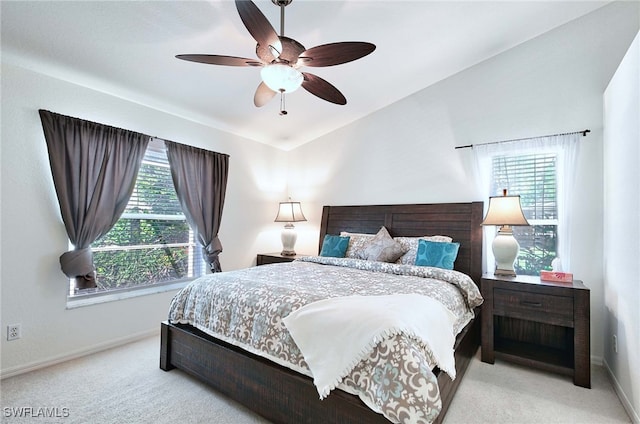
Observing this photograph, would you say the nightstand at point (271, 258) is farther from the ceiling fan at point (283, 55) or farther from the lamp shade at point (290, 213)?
the ceiling fan at point (283, 55)

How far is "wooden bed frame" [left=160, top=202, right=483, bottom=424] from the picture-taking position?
1.55 metres

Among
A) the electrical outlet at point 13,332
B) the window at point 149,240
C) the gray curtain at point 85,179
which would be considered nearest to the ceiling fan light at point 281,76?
the gray curtain at point 85,179

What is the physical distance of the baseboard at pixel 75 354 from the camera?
2327 millimetres

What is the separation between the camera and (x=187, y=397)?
80.7 inches

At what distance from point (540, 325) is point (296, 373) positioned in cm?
247

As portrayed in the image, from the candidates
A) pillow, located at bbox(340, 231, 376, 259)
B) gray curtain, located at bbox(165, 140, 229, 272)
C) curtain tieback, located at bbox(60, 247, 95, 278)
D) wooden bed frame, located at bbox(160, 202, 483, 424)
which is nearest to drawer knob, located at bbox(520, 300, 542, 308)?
wooden bed frame, located at bbox(160, 202, 483, 424)

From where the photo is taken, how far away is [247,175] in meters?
4.32

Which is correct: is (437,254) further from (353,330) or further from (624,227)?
(353,330)

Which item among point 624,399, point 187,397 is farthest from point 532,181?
point 187,397

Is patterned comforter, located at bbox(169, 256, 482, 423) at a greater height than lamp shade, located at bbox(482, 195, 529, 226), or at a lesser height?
lesser

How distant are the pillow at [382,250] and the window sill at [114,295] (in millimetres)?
2219

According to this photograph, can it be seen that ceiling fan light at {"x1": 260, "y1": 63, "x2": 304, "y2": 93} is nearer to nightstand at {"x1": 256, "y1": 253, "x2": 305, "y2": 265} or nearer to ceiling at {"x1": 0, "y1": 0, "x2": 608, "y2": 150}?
ceiling at {"x1": 0, "y1": 0, "x2": 608, "y2": 150}

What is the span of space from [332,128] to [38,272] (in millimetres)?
3631

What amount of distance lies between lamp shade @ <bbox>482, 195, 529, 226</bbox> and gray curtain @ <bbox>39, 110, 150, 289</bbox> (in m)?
3.50
